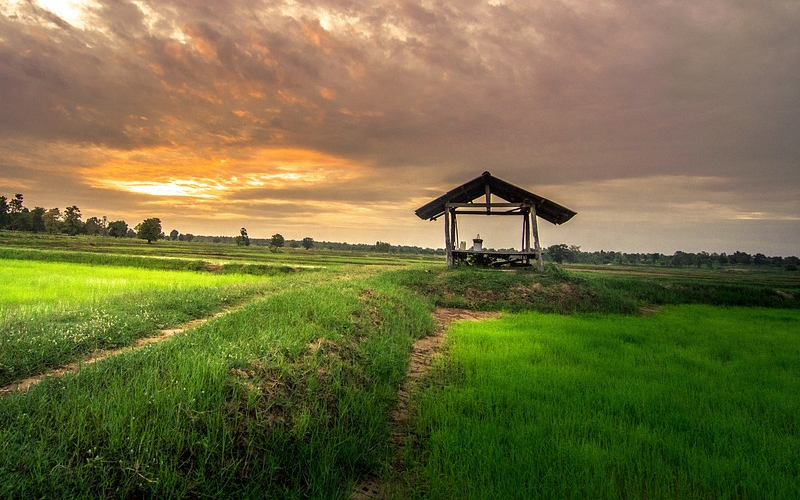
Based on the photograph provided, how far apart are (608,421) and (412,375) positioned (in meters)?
2.92

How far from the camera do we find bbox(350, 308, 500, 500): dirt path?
3.16m

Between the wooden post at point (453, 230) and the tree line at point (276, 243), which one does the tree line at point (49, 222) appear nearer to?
the tree line at point (276, 243)

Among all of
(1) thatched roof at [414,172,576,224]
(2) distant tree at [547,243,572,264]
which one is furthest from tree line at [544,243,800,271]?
(1) thatched roof at [414,172,576,224]

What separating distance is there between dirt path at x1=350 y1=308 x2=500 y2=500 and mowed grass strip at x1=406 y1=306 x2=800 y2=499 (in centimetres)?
25

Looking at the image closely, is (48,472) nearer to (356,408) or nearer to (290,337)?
(356,408)

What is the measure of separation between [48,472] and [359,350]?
3.72 meters

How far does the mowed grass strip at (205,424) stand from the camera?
251 cm

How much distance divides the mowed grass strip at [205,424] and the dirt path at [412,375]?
0.50 ft

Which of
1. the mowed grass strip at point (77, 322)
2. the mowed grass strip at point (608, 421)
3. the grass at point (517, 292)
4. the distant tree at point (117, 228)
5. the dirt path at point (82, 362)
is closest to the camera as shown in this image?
the mowed grass strip at point (608, 421)

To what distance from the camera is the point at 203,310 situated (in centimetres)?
896

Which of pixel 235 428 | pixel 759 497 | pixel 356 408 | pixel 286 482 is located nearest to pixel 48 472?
pixel 235 428

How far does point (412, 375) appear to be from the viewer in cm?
609

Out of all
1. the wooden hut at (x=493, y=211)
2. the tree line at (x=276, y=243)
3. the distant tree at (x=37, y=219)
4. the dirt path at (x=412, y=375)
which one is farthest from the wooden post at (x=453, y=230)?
the distant tree at (x=37, y=219)

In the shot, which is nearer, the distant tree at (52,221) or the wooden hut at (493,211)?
the wooden hut at (493,211)
